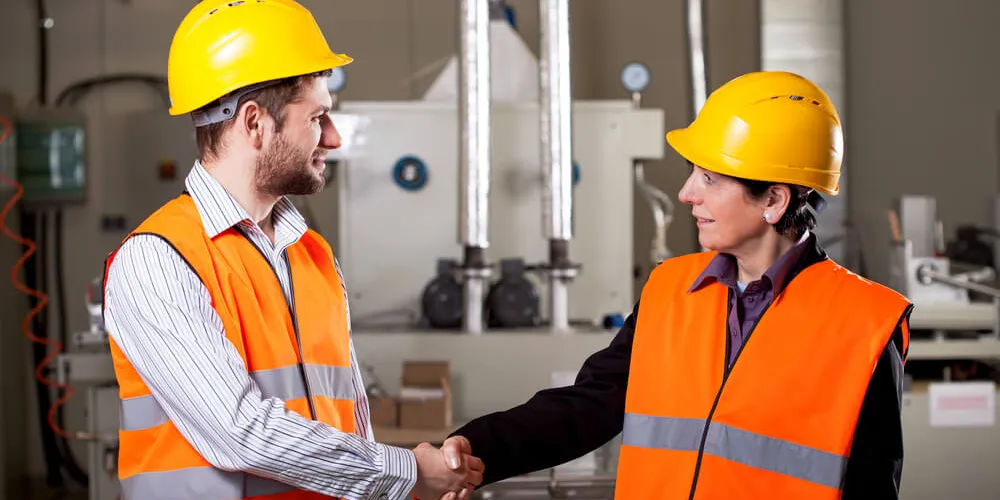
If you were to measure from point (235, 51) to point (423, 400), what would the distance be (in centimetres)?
158

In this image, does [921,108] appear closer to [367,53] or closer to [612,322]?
[612,322]

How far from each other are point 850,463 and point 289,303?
2.70 ft

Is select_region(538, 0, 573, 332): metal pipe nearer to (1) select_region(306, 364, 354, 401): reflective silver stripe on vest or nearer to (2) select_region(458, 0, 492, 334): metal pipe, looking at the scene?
(2) select_region(458, 0, 492, 334): metal pipe

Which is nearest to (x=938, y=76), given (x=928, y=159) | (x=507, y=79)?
(x=928, y=159)

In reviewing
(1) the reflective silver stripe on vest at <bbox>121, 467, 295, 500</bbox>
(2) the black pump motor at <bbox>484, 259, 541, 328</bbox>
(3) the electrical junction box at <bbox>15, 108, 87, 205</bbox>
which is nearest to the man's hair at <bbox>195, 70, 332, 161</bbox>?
(1) the reflective silver stripe on vest at <bbox>121, 467, 295, 500</bbox>

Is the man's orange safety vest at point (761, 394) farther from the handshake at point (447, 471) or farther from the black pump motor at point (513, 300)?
the black pump motor at point (513, 300)

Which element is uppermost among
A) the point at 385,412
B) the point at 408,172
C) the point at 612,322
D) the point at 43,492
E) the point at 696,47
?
the point at 696,47

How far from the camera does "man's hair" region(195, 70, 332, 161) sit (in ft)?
4.69

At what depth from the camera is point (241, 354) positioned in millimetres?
1334

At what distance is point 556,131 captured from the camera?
3.05m

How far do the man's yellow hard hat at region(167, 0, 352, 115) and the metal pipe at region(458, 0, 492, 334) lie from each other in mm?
1574

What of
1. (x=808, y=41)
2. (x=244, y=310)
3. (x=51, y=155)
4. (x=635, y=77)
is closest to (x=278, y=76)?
(x=244, y=310)

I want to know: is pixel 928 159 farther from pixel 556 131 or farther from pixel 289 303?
pixel 289 303

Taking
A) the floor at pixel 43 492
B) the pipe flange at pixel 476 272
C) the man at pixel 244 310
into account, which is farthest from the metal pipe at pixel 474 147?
the floor at pixel 43 492
